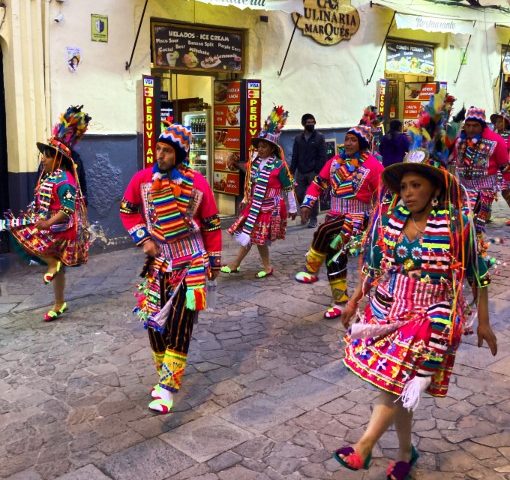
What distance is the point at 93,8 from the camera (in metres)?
8.54

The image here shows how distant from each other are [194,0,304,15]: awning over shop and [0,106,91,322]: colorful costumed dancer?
3935 millimetres

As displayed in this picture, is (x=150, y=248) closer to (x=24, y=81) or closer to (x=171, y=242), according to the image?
(x=171, y=242)

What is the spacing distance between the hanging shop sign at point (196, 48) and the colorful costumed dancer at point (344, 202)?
4.32m

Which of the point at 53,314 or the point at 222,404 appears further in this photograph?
the point at 53,314

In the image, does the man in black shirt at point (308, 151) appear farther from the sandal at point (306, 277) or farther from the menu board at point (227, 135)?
the sandal at point (306, 277)

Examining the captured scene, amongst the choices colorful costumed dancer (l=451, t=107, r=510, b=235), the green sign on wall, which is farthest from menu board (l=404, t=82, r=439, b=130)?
the green sign on wall

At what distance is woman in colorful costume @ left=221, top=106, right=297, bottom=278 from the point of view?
7531 millimetres

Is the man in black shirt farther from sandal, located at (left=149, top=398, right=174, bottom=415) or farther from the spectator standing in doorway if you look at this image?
sandal, located at (left=149, top=398, right=174, bottom=415)

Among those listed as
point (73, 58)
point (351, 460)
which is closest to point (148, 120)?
point (73, 58)

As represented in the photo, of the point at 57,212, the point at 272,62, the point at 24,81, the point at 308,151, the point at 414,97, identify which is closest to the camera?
the point at 57,212

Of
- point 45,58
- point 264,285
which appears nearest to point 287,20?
point 45,58

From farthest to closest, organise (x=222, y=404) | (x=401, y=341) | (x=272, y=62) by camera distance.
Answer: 1. (x=272, y=62)
2. (x=222, y=404)
3. (x=401, y=341)

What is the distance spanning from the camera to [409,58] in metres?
13.8

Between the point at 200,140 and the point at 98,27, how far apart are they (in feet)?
10.3
